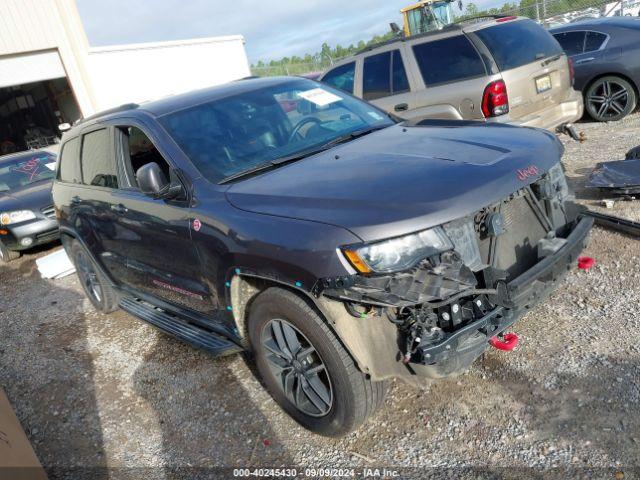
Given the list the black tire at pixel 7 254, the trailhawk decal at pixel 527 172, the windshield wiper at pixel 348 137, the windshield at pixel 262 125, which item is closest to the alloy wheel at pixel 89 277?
the windshield at pixel 262 125

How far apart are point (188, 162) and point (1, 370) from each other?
309 cm

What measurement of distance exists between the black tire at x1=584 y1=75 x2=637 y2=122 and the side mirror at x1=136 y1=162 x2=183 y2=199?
25.3 ft

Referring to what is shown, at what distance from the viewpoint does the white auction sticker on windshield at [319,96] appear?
3.93m

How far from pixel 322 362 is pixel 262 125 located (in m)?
1.71

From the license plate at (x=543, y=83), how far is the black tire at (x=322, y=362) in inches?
192

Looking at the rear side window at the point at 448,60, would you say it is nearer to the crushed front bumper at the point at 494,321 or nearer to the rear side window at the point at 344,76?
the rear side window at the point at 344,76

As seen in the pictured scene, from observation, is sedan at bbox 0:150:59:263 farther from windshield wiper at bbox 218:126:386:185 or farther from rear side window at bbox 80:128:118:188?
windshield wiper at bbox 218:126:386:185

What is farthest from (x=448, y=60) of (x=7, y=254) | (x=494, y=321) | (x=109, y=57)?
(x=109, y=57)

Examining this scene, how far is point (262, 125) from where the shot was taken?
11.6 ft

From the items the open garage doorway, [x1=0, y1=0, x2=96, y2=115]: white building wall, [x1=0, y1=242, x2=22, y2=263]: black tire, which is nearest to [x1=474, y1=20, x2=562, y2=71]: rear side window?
[x1=0, y1=242, x2=22, y2=263]: black tire

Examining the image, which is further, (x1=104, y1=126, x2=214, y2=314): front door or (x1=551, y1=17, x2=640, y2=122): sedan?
(x1=551, y1=17, x2=640, y2=122): sedan

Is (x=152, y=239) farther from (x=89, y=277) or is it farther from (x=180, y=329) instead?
(x=89, y=277)

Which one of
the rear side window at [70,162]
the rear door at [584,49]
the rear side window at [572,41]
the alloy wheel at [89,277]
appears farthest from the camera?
the rear side window at [572,41]

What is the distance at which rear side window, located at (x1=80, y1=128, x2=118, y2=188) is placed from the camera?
13.4ft
